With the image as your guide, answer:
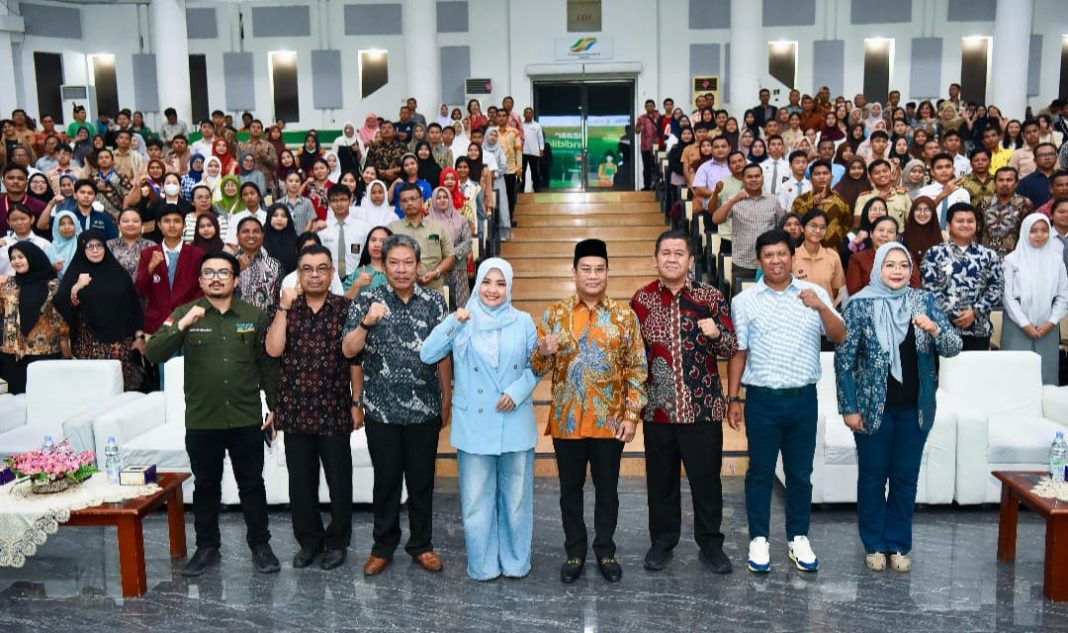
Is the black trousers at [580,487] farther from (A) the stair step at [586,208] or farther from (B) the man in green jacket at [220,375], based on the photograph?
(A) the stair step at [586,208]

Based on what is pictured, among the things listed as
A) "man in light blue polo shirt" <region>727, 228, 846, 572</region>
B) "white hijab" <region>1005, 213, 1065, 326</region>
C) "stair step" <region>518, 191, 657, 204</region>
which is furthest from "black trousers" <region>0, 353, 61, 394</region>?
"stair step" <region>518, 191, 657, 204</region>

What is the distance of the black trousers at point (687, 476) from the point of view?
14.4 ft

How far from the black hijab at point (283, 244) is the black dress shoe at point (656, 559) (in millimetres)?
3568

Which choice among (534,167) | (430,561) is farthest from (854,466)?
(534,167)

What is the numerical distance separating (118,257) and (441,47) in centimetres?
1181

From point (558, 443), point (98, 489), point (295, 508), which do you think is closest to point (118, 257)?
point (98, 489)

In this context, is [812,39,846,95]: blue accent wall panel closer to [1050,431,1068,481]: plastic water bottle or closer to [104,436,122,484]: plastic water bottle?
[1050,431,1068,481]: plastic water bottle

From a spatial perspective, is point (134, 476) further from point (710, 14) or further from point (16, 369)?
point (710, 14)

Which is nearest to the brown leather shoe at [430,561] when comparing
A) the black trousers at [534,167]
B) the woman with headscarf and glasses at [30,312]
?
the woman with headscarf and glasses at [30,312]

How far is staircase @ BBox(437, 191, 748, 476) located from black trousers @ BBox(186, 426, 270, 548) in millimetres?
2811

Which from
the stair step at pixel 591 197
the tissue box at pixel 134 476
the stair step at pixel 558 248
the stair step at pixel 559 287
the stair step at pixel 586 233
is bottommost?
the tissue box at pixel 134 476

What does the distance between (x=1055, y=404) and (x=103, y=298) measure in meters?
5.97

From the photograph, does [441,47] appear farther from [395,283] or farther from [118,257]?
[395,283]

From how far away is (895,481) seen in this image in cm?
446
